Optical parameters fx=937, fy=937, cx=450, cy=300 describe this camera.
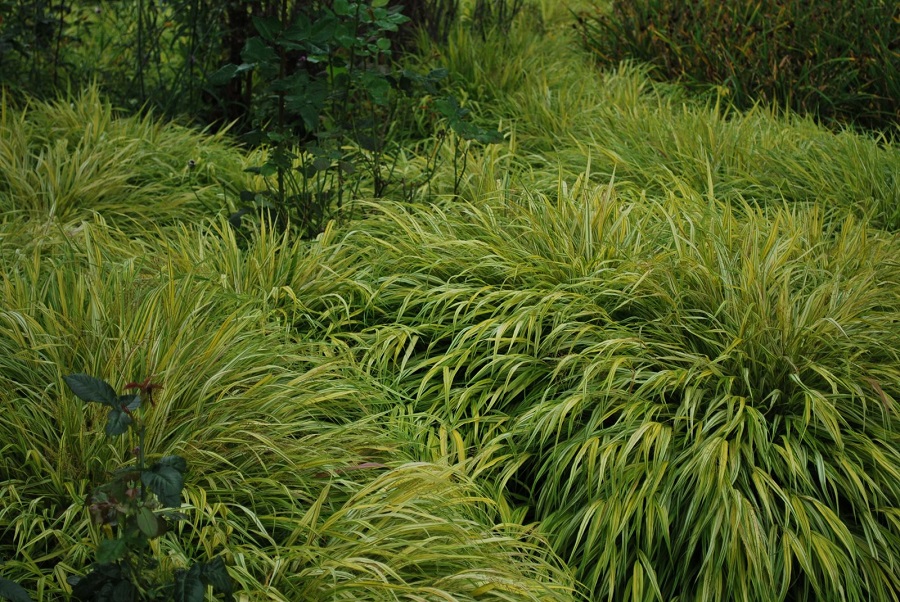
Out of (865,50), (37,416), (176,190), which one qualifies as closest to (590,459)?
(37,416)

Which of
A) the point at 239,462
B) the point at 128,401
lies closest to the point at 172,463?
the point at 128,401

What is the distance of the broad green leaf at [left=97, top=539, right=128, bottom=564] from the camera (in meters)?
1.59

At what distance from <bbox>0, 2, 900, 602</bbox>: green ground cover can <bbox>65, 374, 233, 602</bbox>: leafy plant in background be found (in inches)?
8.2

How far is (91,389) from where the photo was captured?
172cm

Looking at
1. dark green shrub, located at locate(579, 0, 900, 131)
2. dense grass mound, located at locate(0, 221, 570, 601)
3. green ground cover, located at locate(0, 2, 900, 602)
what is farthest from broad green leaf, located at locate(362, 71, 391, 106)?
dark green shrub, located at locate(579, 0, 900, 131)

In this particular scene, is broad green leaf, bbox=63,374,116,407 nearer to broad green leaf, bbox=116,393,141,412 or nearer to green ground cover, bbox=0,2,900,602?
broad green leaf, bbox=116,393,141,412

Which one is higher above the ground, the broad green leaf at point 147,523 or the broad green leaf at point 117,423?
the broad green leaf at point 117,423

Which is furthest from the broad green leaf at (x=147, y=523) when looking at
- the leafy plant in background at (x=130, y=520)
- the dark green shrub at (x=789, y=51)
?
the dark green shrub at (x=789, y=51)

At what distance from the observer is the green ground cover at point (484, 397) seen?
209 centimetres

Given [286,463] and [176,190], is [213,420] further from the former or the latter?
[176,190]

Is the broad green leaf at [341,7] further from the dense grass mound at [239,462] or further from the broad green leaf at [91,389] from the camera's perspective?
the broad green leaf at [91,389]

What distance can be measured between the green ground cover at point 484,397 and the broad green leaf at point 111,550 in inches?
12.2

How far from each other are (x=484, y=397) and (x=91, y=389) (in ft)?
4.02

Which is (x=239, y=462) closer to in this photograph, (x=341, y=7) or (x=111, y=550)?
(x=111, y=550)
